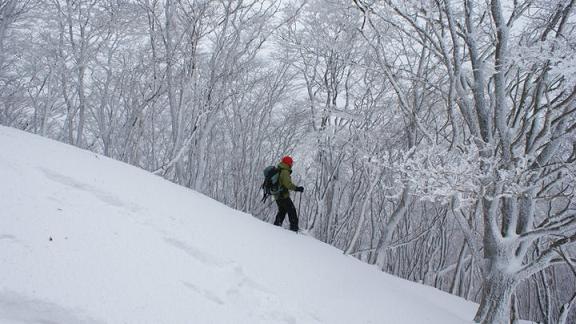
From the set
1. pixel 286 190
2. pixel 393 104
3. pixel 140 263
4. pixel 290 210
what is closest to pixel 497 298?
pixel 290 210

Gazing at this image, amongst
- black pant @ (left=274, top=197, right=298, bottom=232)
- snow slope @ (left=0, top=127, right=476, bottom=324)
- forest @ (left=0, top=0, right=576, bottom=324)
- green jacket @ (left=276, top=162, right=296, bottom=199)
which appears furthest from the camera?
black pant @ (left=274, top=197, right=298, bottom=232)

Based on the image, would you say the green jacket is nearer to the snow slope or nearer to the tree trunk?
the snow slope

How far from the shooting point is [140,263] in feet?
7.87

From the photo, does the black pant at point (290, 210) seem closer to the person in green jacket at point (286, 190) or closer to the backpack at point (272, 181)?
the person in green jacket at point (286, 190)

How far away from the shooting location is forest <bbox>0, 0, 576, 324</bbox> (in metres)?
3.93

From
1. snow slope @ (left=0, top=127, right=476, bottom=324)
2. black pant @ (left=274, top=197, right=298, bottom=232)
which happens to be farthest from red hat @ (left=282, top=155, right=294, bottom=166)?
snow slope @ (left=0, top=127, right=476, bottom=324)

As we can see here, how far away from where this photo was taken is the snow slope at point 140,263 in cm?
188

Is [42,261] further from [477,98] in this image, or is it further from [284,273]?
[477,98]

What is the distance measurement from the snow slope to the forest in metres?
1.39

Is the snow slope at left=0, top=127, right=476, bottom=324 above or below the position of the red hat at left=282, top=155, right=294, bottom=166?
below

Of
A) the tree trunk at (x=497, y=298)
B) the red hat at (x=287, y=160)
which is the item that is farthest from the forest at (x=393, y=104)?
the red hat at (x=287, y=160)

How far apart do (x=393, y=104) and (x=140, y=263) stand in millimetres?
7316

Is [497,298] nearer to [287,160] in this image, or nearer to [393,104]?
[287,160]

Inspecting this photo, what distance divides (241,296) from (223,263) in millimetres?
425
